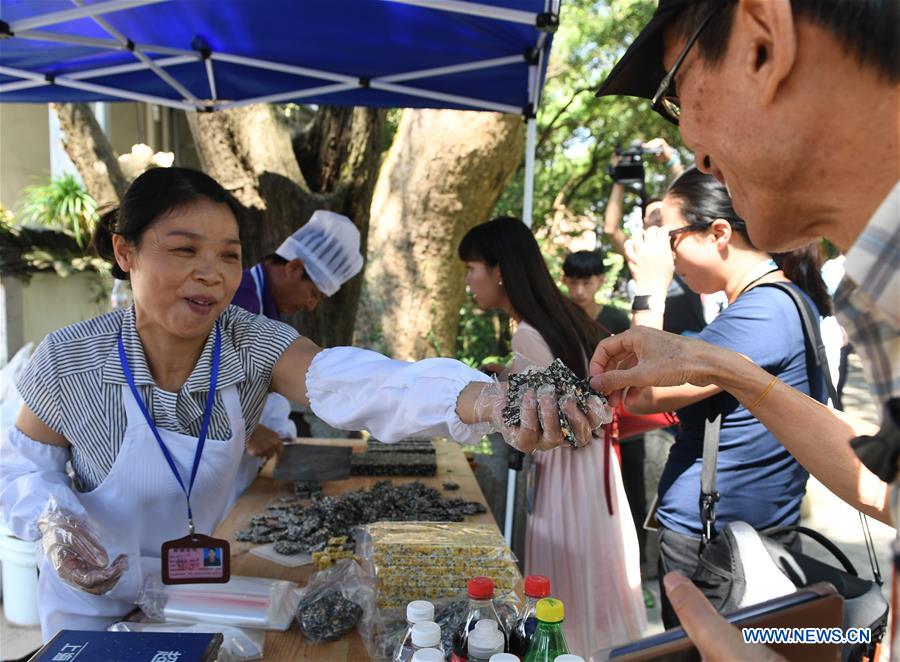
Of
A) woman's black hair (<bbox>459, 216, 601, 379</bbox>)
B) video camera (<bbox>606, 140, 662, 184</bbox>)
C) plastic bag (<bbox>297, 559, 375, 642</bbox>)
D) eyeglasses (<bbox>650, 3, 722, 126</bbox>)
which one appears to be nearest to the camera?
eyeglasses (<bbox>650, 3, 722, 126</bbox>)

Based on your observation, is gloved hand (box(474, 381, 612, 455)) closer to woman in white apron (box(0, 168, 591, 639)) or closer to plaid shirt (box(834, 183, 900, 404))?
woman in white apron (box(0, 168, 591, 639))

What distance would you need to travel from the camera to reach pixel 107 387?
208cm

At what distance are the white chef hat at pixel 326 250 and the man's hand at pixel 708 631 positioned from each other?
3325 millimetres

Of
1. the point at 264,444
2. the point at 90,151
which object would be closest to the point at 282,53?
the point at 90,151

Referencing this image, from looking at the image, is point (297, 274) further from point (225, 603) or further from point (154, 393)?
point (225, 603)

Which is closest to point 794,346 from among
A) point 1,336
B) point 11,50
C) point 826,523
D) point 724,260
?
point 724,260

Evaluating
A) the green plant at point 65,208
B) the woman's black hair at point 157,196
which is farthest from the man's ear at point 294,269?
the green plant at point 65,208

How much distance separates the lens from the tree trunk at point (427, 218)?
281 inches

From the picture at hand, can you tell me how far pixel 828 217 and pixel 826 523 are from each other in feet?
19.6

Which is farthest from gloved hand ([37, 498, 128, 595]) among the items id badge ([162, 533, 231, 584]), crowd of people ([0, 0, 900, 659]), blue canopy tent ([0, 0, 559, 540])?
blue canopy tent ([0, 0, 559, 540])

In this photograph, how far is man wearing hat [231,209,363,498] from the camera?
3.79 m

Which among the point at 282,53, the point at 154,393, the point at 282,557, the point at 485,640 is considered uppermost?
the point at 282,53

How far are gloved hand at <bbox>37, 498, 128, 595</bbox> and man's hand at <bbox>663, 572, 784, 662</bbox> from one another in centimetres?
148

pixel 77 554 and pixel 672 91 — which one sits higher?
pixel 672 91
